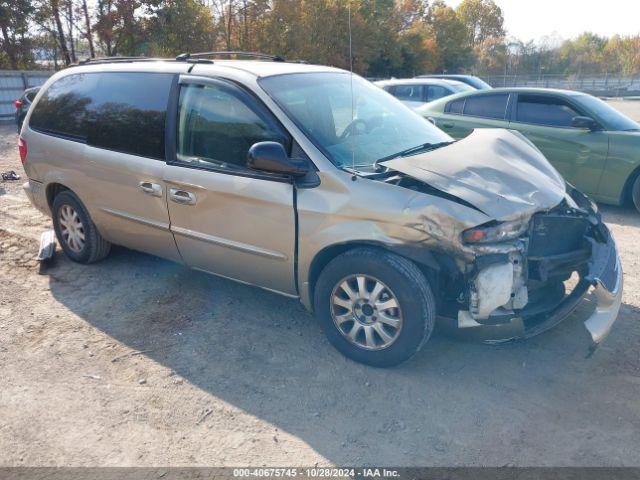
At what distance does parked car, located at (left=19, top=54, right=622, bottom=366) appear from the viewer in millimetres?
3088

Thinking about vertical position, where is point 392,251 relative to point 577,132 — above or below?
below

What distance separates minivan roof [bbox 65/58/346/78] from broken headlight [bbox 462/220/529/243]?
1.86 meters

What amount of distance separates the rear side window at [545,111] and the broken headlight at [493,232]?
15.1 ft

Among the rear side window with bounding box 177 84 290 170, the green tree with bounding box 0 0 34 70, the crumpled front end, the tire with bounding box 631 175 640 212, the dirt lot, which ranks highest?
the green tree with bounding box 0 0 34 70

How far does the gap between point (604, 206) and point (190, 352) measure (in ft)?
19.4

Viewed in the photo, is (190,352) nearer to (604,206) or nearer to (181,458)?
(181,458)

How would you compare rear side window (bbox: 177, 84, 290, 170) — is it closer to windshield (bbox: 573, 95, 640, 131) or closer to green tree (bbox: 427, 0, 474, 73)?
windshield (bbox: 573, 95, 640, 131)

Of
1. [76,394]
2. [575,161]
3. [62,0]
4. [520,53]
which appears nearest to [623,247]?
[575,161]

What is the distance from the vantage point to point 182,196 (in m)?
3.90

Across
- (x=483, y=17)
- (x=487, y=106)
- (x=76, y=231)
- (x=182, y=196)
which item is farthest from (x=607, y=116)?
(x=483, y=17)

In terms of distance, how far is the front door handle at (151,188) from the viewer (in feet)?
13.2

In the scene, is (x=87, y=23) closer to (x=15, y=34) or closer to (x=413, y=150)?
(x=15, y=34)

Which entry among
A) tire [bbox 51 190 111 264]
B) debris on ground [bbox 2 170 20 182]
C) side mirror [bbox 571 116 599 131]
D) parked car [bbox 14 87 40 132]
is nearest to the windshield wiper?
tire [bbox 51 190 111 264]

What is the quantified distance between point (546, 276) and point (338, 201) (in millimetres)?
1351
